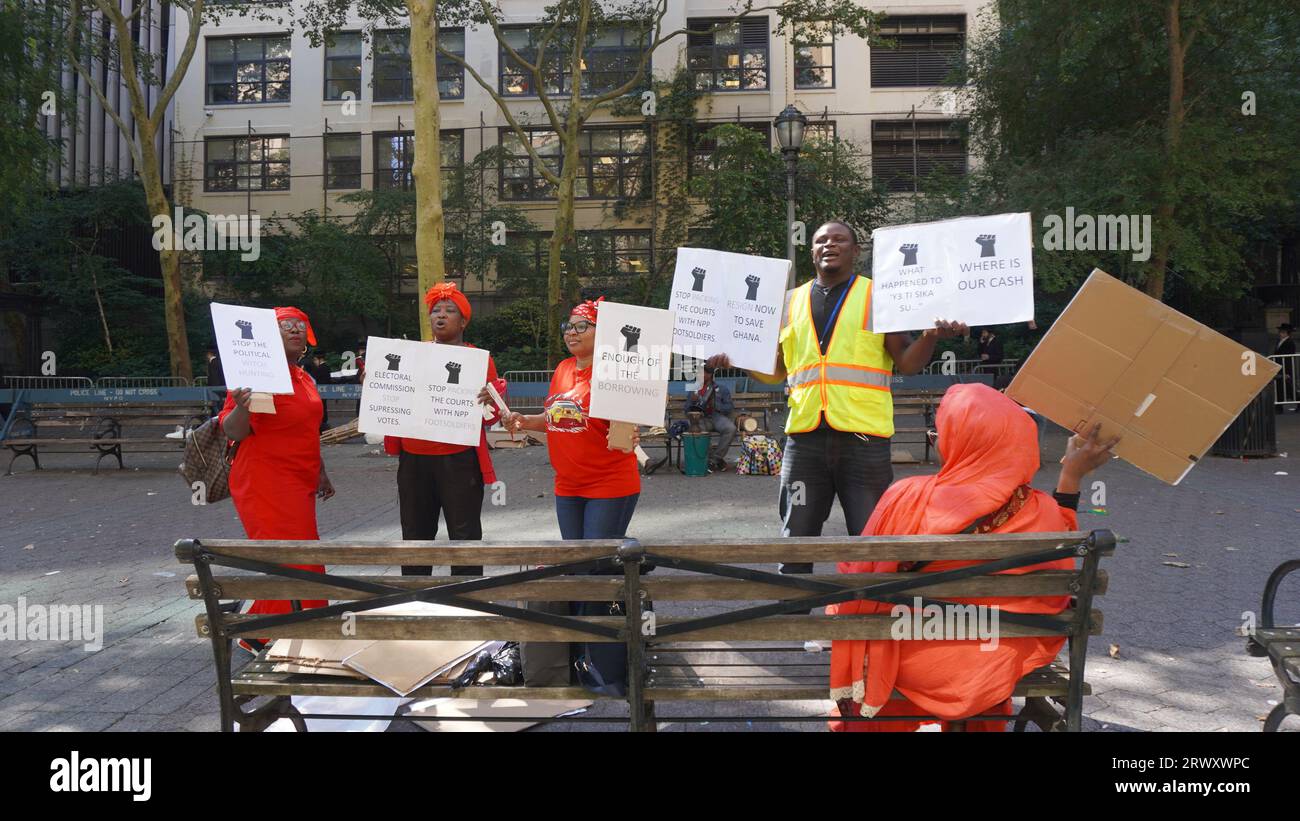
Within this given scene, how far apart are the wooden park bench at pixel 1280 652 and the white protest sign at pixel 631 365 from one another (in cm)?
227

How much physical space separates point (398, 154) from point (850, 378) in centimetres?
2997

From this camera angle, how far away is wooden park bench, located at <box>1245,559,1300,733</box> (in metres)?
2.84

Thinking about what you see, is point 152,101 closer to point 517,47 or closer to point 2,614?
point 517,47

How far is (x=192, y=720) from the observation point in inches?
157

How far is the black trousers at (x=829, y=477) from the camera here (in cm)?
410

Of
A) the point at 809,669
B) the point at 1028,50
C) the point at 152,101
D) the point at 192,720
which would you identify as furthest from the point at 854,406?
the point at 152,101

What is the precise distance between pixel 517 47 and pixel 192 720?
3026 centimetres

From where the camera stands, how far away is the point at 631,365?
386 centimetres

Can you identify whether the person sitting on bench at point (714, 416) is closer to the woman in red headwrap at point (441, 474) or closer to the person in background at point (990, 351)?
the woman in red headwrap at point (441, 474)

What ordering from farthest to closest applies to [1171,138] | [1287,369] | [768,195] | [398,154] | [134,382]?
[398,154], [768,195], [134,382], [1287,369], [1171,138]

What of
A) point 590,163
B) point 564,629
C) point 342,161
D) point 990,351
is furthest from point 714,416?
point 342,161

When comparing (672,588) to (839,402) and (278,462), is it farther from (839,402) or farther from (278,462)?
(278,462)

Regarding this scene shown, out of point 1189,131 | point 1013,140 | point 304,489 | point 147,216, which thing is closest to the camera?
point 304,489

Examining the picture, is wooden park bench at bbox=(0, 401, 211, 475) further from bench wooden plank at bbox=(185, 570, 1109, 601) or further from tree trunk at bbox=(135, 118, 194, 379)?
bench wooden plank at bbox=(185, 570, 1109, 601)
